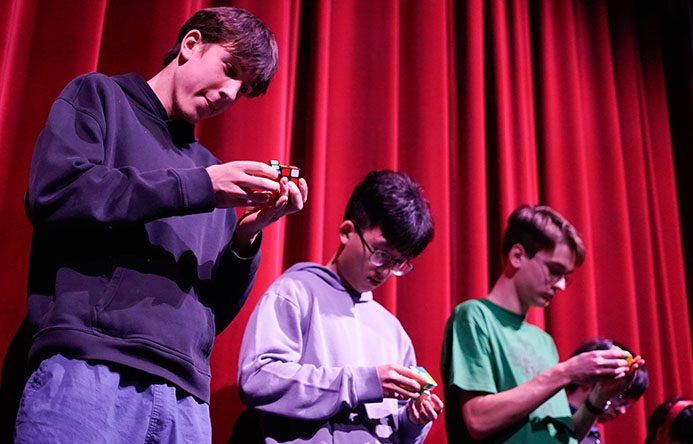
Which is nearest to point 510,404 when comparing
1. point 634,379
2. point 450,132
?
point 634,379

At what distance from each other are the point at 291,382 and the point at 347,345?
243 mm

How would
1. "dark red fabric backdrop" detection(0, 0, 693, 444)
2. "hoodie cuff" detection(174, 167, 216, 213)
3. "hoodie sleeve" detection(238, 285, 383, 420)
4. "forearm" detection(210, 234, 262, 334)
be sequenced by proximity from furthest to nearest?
"dark red fabric backdrop" detection(0, 0, 693, 444) < "hoodie sleeve" detection(238, 285, 383, 420) < "forearm" detection(210, 234, 262, 334) < "hoodie cuff" detection(174, 167, 216, 213)

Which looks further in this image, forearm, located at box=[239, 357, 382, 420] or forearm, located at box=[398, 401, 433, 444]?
forearm, located at box=[398, 401, 433, 444]

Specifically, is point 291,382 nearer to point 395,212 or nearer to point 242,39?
point 395,212

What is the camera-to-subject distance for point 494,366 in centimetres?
202

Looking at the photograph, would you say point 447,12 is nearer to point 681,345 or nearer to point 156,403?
point 681,345

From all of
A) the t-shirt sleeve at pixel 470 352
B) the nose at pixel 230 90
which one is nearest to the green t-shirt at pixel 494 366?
the t-shirt sleeve at pixel 470 352

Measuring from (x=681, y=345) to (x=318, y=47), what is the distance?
7.24 ft

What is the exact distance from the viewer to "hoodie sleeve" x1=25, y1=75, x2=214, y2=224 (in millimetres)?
1062

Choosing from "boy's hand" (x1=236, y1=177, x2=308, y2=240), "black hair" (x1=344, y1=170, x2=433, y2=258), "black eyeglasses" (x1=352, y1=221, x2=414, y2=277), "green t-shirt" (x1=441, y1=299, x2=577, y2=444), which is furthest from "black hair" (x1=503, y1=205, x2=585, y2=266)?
"boy's hand" (x1=236, y1=177, x2=308, y2=240)

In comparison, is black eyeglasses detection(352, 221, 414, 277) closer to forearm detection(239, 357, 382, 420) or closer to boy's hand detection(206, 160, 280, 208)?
forearm detection(239, 357, 382, 420)

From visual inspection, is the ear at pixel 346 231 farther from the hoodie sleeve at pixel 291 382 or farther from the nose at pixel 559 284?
the nose at pixel 559 284

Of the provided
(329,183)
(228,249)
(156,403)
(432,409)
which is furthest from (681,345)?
(156,403)

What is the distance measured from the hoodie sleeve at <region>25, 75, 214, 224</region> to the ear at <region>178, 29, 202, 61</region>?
0.32 metres
